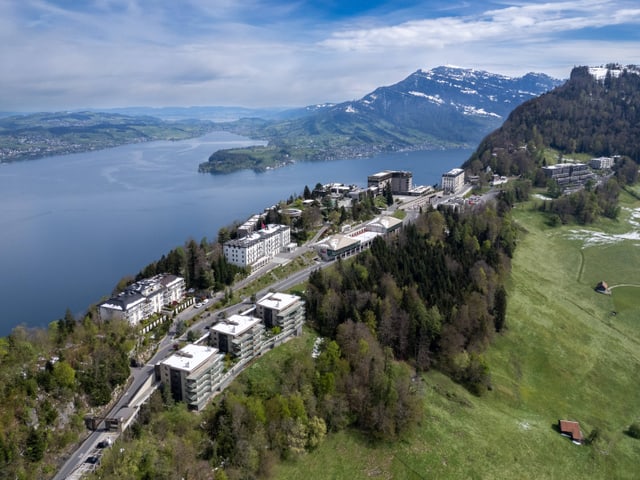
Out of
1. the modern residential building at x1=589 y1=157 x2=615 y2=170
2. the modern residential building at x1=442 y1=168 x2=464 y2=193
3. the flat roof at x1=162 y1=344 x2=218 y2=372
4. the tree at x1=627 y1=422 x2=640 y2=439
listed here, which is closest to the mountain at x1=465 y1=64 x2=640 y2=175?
the modern residential building at x1=589 y1=157 x2=615 y2=170

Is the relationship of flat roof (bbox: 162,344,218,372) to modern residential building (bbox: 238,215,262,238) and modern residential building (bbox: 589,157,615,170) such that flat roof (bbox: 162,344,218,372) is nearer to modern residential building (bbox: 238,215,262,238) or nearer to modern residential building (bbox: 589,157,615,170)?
modern residential building (bbox: 238,215,262,238)

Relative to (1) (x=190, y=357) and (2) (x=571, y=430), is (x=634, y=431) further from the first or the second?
(1) (x=190, y=357)

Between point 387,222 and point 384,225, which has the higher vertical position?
point 387,222

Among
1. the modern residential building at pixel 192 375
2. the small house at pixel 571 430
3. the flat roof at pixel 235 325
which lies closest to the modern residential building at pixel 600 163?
the small house at pixel 571 430

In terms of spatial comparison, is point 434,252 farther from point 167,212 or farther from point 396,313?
point 167,212

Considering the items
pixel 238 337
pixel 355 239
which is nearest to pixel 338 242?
pixel 355 239
